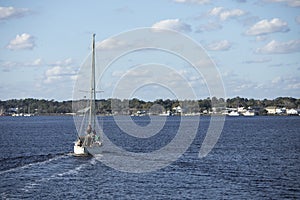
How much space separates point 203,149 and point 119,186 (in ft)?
138

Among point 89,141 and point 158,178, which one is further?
point 89,141

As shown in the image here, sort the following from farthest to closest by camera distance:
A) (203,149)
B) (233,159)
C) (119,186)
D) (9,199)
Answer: (203,149) → (233,159) → (119,186) → (9,199)

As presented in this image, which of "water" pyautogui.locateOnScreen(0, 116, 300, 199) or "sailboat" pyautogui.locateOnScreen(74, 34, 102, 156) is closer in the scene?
"water" pyautogui.locateOnScreen(0, 116, 300, 199)

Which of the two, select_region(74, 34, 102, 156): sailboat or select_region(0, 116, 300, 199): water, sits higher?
select_region(74, 34, 102, 156): sailboat

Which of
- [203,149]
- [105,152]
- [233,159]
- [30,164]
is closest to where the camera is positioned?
[30,164]

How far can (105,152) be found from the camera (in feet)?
289

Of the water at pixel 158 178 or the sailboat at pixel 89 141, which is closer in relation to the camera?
the water at pixel 158 178

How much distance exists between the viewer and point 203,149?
318ft

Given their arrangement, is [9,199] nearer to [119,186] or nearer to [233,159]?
[119,186]

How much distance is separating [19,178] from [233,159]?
32147mm

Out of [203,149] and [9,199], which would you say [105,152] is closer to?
[203,149]

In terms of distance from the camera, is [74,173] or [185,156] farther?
[185,156]

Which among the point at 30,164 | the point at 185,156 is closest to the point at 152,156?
the point at 185,156

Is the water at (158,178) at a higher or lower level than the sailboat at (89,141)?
lower
